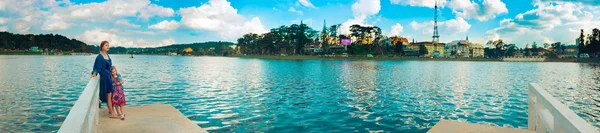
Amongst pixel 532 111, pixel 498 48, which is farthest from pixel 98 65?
pixel 498 48

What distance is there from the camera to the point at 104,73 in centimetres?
837

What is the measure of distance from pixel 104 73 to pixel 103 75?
52mm

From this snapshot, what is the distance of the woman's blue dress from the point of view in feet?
27.0

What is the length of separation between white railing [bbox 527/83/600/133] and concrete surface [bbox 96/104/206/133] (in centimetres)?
639

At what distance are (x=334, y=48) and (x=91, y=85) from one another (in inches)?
6321

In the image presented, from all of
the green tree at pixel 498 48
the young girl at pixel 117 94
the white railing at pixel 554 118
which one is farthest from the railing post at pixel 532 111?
the green tree at pixel 498 48

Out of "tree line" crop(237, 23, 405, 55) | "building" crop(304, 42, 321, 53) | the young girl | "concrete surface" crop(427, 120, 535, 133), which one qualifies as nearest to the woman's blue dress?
the young girl

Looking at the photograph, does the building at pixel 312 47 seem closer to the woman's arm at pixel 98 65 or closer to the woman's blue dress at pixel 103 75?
the woman's blue dress at pixel 103 75

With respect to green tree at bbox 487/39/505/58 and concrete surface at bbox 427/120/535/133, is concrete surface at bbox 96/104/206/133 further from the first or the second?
green tree at bbox 487/39/505/58

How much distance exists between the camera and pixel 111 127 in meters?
7.75

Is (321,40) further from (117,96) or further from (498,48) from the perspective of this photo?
(117,96)

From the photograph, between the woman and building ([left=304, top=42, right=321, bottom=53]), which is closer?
the woman

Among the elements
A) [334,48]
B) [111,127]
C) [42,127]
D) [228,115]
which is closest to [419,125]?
[228,115]

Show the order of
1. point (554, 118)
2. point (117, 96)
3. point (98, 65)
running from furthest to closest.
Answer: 1. point (117, 96)
2. point (98, 65)
3. point (554, 118)
